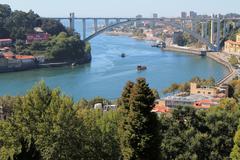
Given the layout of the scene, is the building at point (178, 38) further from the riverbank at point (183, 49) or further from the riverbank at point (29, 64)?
the riverbank at point (29, 64)

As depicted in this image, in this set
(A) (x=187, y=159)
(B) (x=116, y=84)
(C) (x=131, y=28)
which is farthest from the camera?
(C) (x=131, y=28)

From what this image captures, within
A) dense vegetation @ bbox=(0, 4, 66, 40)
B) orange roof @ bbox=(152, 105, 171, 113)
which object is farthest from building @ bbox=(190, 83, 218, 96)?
dense vegetation @ bbox=(0, 4, 66, 40)

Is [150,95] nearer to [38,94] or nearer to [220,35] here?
[38,94]

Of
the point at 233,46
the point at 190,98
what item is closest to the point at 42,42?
the point at 233,46

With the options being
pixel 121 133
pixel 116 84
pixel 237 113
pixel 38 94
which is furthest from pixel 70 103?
pixel 116 84

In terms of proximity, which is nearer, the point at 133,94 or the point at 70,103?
the point at 133,94

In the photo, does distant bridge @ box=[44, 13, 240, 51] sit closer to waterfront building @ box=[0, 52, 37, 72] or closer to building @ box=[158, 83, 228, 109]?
waterfront building @ box=[0, 52, 37, 72]

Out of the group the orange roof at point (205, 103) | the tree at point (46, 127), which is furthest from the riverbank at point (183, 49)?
the tree at point (46, 127)
